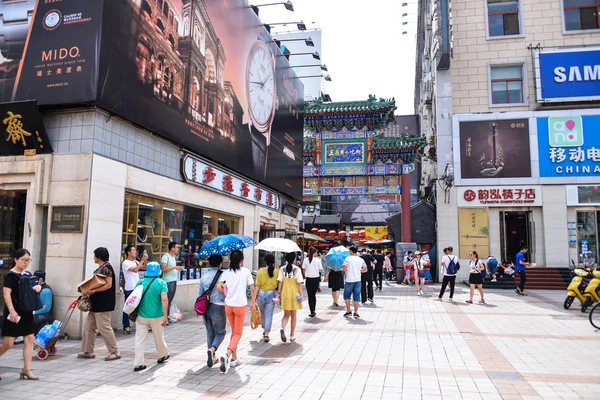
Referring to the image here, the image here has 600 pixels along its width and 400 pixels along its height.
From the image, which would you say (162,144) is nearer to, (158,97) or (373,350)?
(158,97)

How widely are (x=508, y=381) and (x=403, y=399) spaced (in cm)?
170

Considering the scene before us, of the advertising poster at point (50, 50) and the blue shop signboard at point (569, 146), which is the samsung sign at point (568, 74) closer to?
the blue shop signboard at point (569, 146)

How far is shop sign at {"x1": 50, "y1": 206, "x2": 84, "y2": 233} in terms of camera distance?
→ 830 cm

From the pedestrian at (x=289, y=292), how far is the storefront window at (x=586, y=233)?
18372mm

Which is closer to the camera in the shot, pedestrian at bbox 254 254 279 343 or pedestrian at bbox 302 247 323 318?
pedestrian at bbox 254 254 279 343

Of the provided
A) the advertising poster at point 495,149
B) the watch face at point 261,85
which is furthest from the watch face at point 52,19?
the advertising poster at point 495,149

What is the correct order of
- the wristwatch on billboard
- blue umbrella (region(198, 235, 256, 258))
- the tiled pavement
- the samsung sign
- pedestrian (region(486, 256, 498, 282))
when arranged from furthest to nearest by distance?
the samsung sign, pedestrian (region(486, 256, 498, 282)), the wristwatch on billboard, blue umbrella (region(198, 235, 256, 258)), the tiled pavement

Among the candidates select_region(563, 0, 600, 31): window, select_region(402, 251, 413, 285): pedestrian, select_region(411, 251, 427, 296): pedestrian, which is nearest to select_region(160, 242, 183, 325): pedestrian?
select_region(411, 251, 427, 296): pedestrian

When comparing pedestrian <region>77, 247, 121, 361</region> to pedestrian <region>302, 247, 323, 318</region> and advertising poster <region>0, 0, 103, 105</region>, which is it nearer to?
advertising poster <region>0, 0, 103, 105</region>

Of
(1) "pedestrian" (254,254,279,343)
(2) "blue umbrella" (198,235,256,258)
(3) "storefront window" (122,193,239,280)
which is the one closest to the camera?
(2) "blue umbrella" (198,235,256,258)

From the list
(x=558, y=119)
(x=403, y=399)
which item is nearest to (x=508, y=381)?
(x=403, y=399)

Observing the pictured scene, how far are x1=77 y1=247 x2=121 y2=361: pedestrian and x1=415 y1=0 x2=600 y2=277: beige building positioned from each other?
1846cm

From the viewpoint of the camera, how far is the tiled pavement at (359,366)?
521 centimetres

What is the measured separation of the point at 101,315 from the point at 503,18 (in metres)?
24.2
